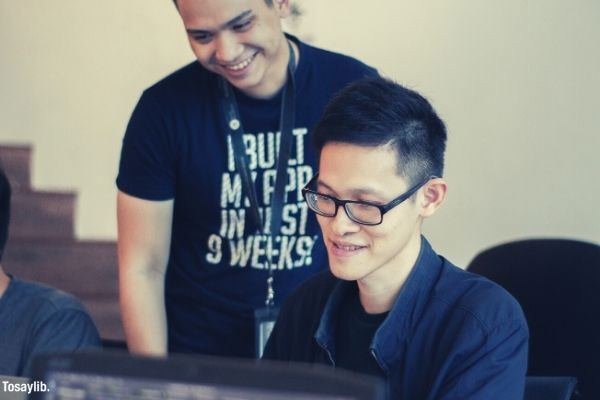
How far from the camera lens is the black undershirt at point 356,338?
1670mm

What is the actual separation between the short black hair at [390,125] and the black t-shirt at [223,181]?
0.41 m

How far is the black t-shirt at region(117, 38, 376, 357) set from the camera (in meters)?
2.17

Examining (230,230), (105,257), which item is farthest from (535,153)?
(230,230)

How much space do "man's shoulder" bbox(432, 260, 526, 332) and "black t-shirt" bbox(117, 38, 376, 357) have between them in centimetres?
57

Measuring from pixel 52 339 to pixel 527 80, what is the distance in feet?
7.89

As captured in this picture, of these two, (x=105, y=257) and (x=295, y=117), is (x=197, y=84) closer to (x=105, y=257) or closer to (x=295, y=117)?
(x=295, y=117)

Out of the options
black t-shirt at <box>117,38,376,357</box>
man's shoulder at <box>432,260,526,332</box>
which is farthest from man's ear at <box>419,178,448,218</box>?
black t-shirt at <box>117,38,376,357</box>

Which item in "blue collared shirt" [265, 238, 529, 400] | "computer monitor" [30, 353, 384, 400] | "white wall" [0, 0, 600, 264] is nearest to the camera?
"computer monitor" [30, 353, 384, 400]

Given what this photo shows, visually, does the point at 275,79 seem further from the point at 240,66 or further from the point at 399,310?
the point at 399,310

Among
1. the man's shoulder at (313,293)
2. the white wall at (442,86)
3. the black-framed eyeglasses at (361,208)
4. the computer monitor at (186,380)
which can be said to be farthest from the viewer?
the white wall at (442,86)

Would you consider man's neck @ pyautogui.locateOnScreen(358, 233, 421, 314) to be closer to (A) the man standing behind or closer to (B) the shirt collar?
(B) the shirt collar

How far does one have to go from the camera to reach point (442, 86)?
4012 millimetres

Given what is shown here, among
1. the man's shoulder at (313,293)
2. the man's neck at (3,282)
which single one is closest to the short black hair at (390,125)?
the man's shoulder at (313,293)

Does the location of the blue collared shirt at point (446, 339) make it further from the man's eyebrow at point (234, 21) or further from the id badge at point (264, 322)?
the man's eyebrow at point (234, 21)
